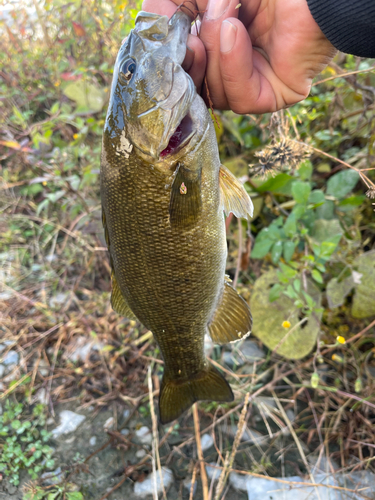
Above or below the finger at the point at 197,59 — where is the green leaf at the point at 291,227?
below

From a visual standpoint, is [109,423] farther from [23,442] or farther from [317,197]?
[317,197]

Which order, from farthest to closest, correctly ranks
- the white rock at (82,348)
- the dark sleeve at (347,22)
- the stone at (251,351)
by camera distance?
the white rock at (82,348) → the stone at (251,351) → the dark sleeve at (347,22)

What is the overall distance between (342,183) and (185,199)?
150cm

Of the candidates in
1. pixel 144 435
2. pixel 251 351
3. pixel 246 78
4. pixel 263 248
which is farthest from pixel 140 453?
pixel 246 78

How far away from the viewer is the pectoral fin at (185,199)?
4.15ft

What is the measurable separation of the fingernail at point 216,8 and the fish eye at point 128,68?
38 centimetres

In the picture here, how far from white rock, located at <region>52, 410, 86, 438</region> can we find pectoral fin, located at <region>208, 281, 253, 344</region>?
1.43 metres

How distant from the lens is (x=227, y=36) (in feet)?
3.96

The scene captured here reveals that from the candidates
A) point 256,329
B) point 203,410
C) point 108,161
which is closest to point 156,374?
point 203,410

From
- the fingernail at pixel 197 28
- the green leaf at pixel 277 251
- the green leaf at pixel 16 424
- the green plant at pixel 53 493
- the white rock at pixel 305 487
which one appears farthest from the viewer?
the green leaf at pixel 16 424

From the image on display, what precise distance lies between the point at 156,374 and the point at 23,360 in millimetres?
1159

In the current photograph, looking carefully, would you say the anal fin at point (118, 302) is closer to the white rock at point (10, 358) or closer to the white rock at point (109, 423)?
the white rock at point (109, 423)

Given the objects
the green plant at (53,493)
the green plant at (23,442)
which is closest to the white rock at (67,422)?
the green plant at (23,442)

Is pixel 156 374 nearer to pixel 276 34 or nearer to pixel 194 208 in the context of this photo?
pixel 194 208
